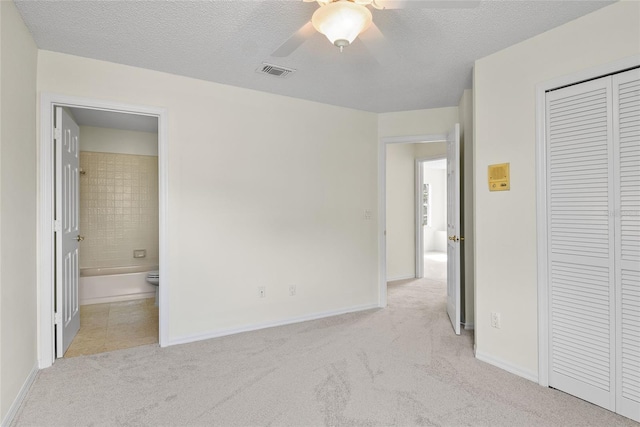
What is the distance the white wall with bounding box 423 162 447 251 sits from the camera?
9.84 metres

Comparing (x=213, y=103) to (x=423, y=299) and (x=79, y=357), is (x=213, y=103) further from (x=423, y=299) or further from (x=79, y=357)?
(x=423, y=299)

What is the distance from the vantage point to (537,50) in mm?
2398

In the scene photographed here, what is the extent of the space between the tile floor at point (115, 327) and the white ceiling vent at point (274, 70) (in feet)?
8.41

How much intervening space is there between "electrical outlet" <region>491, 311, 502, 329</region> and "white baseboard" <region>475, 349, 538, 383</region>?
24 cm

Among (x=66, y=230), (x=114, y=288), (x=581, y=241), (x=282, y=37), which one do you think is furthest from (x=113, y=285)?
(x=581, y=241)

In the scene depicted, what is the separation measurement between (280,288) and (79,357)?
1.76m

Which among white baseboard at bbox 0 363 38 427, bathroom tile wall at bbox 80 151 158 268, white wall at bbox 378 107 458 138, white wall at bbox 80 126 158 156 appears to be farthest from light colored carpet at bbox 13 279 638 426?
white wall at bbox 80 126 158 156

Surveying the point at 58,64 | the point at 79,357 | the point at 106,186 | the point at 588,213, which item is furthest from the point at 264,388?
the point at 106,186

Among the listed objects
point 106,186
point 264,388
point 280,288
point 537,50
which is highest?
point 537,50

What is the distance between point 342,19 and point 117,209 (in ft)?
15.9

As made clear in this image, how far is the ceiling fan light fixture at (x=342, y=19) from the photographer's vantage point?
1.52m

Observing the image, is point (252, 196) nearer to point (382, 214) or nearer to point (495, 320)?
point (382, 214)

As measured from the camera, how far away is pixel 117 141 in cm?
515

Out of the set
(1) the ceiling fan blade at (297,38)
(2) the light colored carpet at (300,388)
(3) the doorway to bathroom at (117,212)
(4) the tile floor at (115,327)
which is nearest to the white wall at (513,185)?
(2) the light colored carpet at (300,388)
